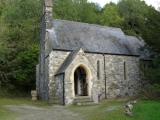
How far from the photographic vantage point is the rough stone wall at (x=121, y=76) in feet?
117

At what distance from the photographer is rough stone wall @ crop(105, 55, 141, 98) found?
35.6m

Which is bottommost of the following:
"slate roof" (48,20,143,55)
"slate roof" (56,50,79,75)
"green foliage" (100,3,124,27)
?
"slate roof" (56,50,79,75)

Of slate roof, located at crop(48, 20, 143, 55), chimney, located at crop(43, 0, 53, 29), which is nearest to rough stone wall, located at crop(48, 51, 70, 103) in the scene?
slate roof, located at crop(48, 20, 143, 55)

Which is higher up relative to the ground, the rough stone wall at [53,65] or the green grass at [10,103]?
the rough stone wall at [53,65]

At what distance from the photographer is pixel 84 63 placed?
31062 mm

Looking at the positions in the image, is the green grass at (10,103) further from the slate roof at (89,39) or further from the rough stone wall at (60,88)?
the slate roof at (89,39)

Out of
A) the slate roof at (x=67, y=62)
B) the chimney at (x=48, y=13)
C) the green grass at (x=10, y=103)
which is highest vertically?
the chimney at (x=48, y=13)

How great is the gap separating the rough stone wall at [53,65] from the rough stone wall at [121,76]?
5.35 metres

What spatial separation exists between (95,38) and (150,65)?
23.8 ft

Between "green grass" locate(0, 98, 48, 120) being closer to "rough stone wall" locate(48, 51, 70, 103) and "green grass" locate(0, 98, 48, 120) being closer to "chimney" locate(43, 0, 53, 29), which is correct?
"rough stone wall" locate(48, 51, 70, 103)

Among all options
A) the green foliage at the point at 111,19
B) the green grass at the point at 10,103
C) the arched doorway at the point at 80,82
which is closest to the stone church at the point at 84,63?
the arched doorway at the point at 80,82

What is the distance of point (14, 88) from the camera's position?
155ft

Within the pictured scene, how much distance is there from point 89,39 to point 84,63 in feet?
19.3

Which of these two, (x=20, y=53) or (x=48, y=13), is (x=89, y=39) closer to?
(x=48, y=13)
